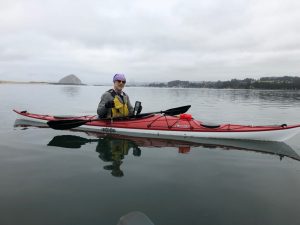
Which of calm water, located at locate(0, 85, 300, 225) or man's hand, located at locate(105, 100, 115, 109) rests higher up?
man's hand, located at locate(105, 100, 115, 109)

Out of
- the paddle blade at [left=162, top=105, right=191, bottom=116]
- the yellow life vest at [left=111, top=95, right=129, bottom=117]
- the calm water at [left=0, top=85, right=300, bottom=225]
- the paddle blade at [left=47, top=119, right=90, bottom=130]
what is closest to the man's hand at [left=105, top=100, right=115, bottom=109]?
the yellow life vest at [left=111, top=95, right=129, bottom=117]

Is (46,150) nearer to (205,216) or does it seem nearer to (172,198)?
(172,198)

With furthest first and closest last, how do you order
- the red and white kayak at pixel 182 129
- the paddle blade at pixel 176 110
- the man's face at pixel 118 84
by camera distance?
the paddle blade at pixel 176 110 < the man's face at pixel 118 84 < the red and white kayak at pixel 182 129

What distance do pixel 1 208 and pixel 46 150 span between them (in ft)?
13.2

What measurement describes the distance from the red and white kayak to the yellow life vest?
306 mm

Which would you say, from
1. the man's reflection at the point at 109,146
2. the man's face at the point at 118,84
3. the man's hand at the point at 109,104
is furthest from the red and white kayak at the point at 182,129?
the man's face at the point at 118,84

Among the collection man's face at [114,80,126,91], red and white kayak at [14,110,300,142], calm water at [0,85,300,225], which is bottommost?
calm water at [0,85,300,225]

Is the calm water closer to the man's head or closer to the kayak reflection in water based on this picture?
the kayak reflection in water

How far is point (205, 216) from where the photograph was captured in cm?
455

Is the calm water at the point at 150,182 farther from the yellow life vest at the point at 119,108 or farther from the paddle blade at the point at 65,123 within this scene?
the yellow life vest at the point at 119,108

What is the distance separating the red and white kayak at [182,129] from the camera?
968 centimetres

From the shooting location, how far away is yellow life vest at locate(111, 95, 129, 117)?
35.5 ft

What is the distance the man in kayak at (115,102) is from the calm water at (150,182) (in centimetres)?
147

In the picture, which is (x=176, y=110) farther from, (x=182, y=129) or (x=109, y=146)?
(x=109, y=146)
